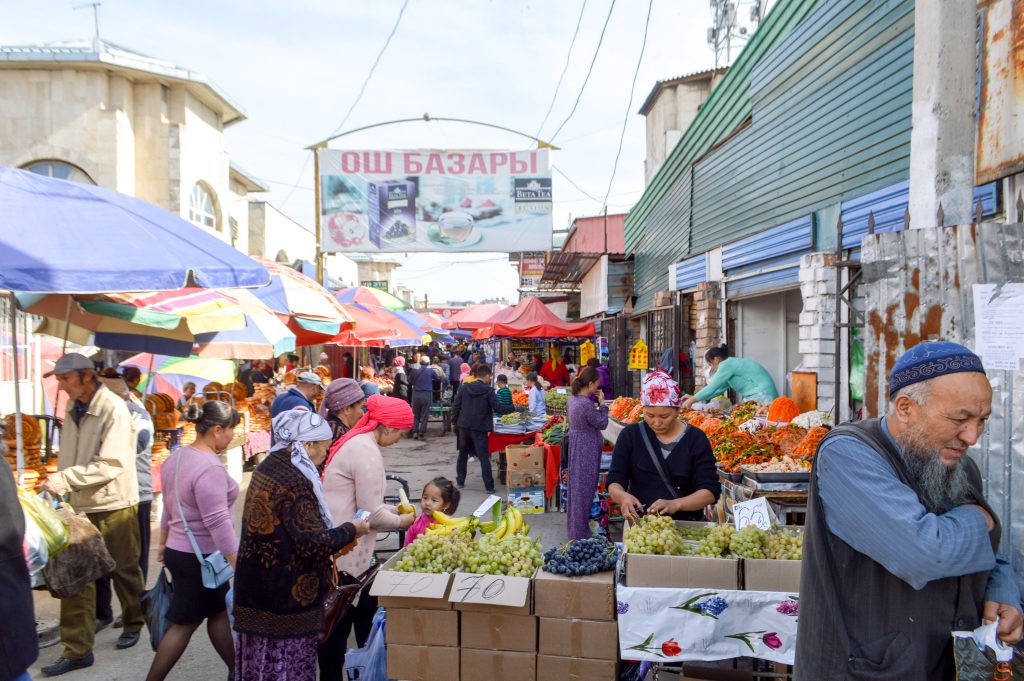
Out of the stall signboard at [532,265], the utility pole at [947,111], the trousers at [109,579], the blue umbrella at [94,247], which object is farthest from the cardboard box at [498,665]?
the stall signboard at [532,265]

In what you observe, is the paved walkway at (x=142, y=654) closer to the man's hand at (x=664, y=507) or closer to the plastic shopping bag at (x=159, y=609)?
the plastic shopping bag at (x=159, y=609)

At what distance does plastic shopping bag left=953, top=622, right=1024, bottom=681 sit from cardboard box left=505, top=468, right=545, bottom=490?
24.0 ft

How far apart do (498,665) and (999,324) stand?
275cm

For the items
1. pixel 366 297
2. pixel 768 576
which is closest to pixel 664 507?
pixel 768 576

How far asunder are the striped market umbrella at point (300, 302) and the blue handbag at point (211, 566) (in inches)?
152

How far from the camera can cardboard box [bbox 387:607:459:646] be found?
344 cm

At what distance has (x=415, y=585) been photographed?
342 cm

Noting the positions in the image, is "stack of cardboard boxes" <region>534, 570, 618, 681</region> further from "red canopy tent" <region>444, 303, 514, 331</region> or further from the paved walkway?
"red canopy tent" <region>444, 303, 514, 331</region>

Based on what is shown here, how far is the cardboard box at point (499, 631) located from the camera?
3410 millimetres

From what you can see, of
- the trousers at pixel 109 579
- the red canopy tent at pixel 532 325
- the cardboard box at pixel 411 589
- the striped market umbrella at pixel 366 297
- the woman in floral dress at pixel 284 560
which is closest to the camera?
Answer: the woman in floral dress at pixel 284 560

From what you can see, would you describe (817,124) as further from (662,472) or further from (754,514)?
(662,472)

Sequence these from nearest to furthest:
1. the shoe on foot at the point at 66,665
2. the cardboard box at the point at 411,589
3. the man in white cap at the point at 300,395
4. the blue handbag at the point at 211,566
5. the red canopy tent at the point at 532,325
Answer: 1. the cardboard box at the point at 411,589
2. the blue handbag at the point at 211,566
3. the shoe on foot at the point at 66,665
4. the man in white cap at the point at 300,395
5. the red canopy tent at the point at 532,325

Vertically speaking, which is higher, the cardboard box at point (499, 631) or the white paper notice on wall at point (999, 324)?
the white paper notice on wall at point (999, 324)

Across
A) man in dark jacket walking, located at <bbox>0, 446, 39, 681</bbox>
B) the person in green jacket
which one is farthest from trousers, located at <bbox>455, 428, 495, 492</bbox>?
man in dark jacket walking, located at <bbox>0, 446, 39, 681</bbox>
